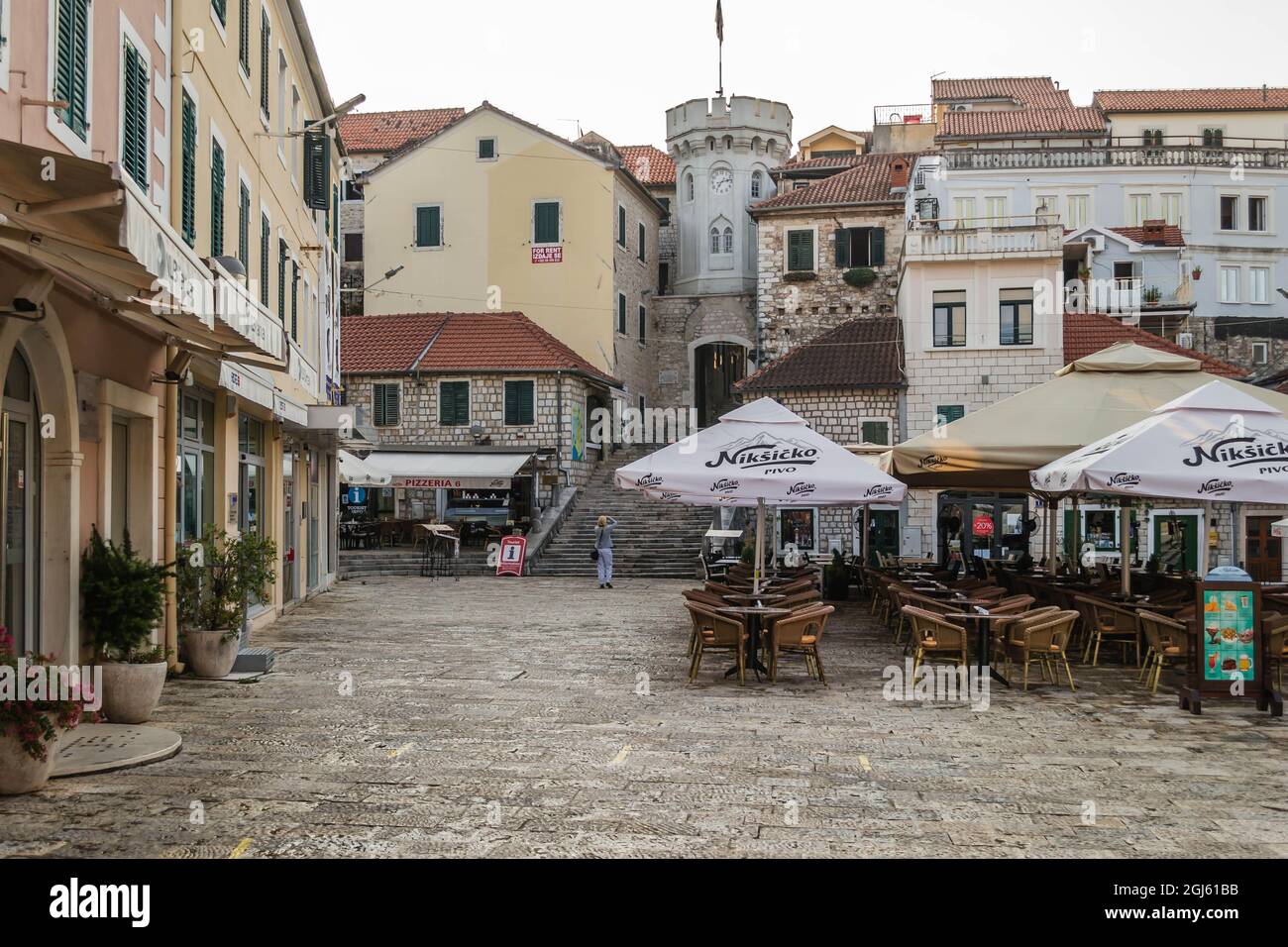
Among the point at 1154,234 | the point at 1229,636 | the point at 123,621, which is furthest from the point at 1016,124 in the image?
the point at 123,621

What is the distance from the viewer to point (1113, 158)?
1706 inches

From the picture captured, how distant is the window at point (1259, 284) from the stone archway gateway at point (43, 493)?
46053 mm

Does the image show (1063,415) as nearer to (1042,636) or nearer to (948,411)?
(1042,636)

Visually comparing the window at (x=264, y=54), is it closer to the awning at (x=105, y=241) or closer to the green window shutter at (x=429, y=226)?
the awning at (x=105, y=241)

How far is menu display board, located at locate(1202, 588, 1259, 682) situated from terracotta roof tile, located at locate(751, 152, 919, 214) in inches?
1248

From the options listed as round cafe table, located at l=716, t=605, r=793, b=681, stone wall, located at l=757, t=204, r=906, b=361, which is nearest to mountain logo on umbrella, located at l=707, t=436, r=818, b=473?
round cafe table, located at l=716, t=605, r=793, b=681

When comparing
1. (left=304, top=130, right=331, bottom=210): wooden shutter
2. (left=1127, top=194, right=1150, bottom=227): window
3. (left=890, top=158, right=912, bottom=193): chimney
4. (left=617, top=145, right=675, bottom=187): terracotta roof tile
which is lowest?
(left=304, top=130, right=331, bottom=210): wooden shutter

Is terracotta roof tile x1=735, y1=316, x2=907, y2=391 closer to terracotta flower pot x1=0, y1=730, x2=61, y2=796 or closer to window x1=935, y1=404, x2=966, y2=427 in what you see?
window x1=935, y1=404, x2=966, y2=427

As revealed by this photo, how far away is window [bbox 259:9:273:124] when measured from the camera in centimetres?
1706

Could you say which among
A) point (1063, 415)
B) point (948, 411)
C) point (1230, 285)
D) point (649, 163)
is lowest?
point (1063, 415)

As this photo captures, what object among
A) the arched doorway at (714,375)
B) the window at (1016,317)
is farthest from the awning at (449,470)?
the arched doorway at (714,375)

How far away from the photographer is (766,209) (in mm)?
40906

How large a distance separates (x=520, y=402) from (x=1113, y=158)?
2290cm
